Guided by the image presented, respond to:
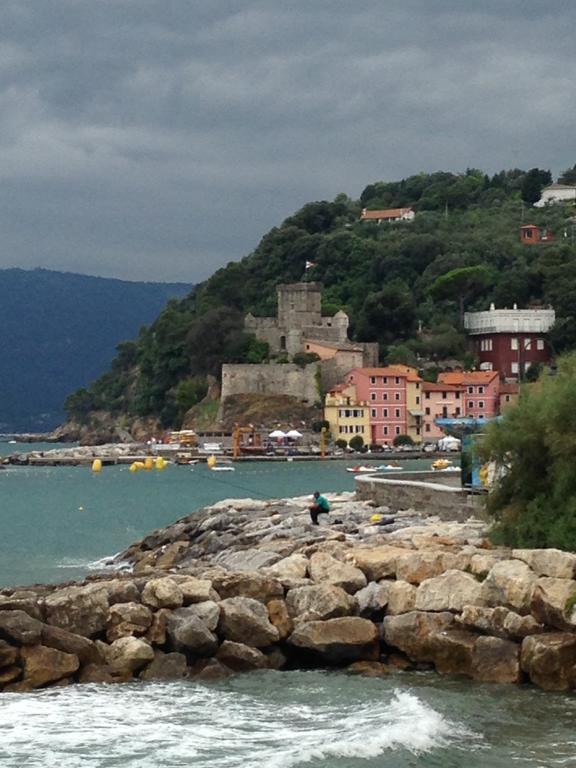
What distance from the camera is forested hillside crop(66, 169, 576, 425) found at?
337 ft

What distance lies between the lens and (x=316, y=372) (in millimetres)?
97438

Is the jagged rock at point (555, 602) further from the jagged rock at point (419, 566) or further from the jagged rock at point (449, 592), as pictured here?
the jagged rock at point (419, 566)

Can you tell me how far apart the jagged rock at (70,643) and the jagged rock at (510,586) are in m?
4.62

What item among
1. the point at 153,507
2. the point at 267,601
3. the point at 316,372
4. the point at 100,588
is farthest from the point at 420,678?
the point at 316,372

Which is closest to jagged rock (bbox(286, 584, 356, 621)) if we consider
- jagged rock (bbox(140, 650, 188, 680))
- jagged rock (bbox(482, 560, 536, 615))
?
jagged rock (bbox(140, 650, 188, 680))

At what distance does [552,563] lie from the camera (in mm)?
17219

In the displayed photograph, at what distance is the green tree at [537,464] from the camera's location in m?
19.6

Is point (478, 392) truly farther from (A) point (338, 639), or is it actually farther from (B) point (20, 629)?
(B) point (20, 629)

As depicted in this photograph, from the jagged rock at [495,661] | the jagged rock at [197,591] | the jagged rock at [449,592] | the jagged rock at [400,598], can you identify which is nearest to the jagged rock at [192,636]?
the jagged rock at [197,591]

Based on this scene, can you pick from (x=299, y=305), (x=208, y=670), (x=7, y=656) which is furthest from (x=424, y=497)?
(x=299, y=305)

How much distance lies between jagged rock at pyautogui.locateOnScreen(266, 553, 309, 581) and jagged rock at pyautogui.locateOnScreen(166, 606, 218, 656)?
1758mm

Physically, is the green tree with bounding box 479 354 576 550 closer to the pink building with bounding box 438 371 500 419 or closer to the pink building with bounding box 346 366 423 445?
the pink building with bounding box 346 366 423 445

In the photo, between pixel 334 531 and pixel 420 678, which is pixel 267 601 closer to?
pixel 420 678

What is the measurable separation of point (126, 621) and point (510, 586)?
451cm
